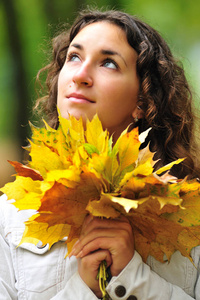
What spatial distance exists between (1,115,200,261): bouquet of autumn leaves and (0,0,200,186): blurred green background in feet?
10.7

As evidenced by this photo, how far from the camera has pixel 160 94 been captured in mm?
1818

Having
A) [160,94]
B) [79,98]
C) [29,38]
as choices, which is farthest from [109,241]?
[29,38]

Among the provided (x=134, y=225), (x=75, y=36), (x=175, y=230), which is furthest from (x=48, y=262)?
(x=75, y=36)

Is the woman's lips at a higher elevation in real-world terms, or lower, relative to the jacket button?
higher

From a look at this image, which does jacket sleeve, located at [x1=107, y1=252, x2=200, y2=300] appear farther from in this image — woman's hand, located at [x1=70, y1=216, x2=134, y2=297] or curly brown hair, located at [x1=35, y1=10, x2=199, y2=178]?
curly brown hair, located at [x1=35, y1=10, x2=199, y2=178]

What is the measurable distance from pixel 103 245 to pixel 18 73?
380 cm

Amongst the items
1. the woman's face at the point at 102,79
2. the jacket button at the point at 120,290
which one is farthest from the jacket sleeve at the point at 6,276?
the woman's face at the point at 102,79

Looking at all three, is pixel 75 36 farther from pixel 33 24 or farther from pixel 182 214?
pixel 33 24

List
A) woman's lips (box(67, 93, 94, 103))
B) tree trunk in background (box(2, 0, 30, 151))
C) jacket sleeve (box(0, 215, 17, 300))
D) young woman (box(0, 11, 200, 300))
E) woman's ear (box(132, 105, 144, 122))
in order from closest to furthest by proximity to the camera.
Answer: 1. young woman (box(0, 11, 200, 300))
2. jacket sleeve (box(0, 215, 17, 300))
3. woman's lips (box(67, 93, 94, 103))
4. woman's ear (box(132, 105, 144, 122))
5. tree trunk in background (box(2, 0, 30, 151))

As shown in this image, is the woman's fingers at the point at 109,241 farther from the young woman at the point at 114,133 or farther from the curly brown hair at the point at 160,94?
the curly brown hair at the point at 160,94

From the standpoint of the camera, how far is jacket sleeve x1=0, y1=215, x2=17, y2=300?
1395mm

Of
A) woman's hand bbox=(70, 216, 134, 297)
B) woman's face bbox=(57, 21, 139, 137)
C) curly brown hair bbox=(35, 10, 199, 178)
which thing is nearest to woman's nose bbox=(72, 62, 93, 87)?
woman's face bbox=(57, 21, 139, 137)

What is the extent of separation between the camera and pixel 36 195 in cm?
118

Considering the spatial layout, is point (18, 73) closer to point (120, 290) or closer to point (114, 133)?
point (114, 133)
